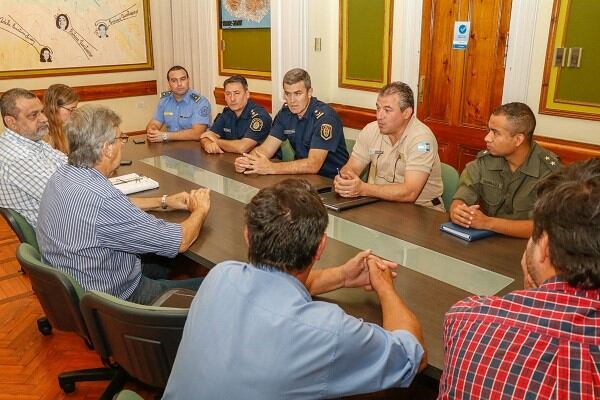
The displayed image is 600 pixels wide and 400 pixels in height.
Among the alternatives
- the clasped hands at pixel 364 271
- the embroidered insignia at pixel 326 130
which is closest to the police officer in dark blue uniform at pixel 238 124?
the embroidered insignia at pixel 326 130

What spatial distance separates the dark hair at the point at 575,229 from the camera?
1.00 meters

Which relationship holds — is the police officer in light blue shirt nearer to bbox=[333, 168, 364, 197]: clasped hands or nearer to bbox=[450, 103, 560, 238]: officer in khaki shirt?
bbox=[333, 168, 364, 197]: clasped hands

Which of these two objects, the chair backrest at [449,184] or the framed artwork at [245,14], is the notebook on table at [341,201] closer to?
the chair backrest at [449,184]

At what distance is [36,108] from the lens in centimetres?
277

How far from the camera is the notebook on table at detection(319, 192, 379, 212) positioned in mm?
2439

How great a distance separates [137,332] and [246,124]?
103 inches

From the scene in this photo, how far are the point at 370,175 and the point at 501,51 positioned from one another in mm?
1448

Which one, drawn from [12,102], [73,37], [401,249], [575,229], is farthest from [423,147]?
[73,37]

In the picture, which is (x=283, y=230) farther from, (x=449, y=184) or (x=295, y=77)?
(x=295, y=77)

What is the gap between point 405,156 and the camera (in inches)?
111

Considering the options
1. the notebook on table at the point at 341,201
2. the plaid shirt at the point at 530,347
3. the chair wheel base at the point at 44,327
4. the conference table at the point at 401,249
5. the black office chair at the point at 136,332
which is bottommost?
the chair wheel base at the point at 44,327

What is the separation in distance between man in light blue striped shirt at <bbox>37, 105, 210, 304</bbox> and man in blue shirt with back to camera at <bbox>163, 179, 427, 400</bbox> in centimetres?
84

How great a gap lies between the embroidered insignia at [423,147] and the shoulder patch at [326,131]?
72 cm

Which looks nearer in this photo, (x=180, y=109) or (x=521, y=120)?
(x=521, y=120)
